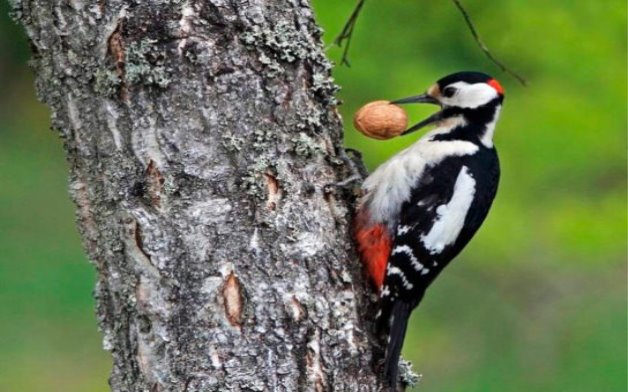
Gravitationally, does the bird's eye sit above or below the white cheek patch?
above

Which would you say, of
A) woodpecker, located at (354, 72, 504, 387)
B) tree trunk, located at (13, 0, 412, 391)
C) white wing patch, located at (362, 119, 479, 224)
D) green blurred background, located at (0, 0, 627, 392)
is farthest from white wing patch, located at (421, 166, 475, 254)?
green blurred background, located at (0, 0, 627, 392)

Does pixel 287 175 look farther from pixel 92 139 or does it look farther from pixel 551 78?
pixel 551 78

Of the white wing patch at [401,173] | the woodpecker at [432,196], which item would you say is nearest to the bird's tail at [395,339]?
the woodpecker at [432,196]

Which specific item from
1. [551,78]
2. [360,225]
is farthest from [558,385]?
[360,225]

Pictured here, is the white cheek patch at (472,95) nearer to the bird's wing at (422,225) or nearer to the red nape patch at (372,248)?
the bird's wing at (422,225)

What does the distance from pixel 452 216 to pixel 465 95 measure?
0.48 m

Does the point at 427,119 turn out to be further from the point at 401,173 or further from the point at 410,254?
the point at 410,254

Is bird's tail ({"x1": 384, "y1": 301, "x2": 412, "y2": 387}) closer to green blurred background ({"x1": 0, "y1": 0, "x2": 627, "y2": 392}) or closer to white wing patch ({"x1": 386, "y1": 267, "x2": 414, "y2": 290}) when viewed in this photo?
white wing patch ({"x1": 386, "y1": 267, "x2": 414, "y2": 290})

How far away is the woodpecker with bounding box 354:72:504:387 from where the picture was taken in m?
3.36

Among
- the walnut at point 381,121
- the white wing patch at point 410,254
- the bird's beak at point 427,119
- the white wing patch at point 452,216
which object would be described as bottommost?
the white wing patch at point 410,254

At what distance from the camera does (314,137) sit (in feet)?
10.0

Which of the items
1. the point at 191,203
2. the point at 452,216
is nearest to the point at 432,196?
the point at 452,216

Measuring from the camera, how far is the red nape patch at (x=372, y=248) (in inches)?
125

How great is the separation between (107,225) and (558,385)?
17.1 feet
